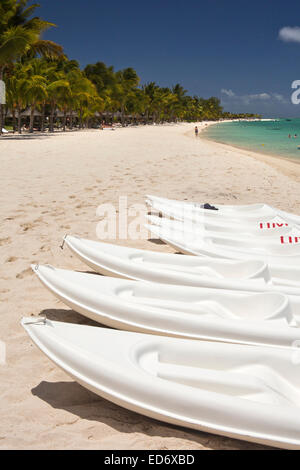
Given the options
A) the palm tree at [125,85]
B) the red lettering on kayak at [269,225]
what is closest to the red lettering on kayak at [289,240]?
the red lettering on kayak at [269,225]

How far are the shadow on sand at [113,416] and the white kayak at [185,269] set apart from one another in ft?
3.75

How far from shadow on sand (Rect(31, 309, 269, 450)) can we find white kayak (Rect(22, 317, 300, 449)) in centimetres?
26

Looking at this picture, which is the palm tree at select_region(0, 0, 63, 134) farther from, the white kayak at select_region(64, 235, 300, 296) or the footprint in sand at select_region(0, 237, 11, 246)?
the white kayak at select_region(64, 235, 300, 296)

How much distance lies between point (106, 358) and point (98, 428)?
447mm

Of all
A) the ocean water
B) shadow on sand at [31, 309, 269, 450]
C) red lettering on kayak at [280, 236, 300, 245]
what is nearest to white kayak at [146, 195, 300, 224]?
red lettering on kayak at [280, 236, 300, 245]

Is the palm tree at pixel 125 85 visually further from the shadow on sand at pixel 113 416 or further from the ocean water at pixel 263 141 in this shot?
the shadow on sand at pixel 113 416

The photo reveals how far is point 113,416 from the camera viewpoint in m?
2.12

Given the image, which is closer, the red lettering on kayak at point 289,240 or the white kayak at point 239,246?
the white kayak at point 239,246

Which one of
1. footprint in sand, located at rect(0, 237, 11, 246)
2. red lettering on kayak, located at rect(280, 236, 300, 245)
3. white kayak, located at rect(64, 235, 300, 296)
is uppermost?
red lettering on kayak, located at rect(280, 236, 300, 245)

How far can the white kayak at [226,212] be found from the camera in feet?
17.3

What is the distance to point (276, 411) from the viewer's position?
164 cm

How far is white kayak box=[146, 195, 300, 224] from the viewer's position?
17.3 feet

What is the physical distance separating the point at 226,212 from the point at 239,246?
1.30 metres
